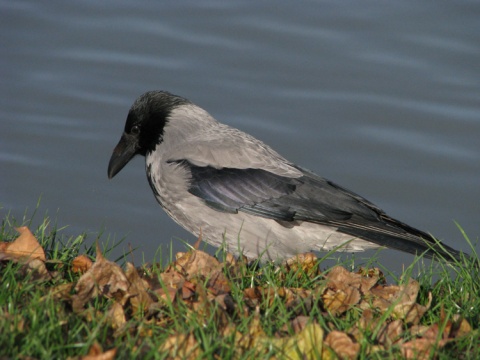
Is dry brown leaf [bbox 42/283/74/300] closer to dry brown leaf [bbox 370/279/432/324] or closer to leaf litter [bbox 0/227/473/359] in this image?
leaf litter [bbox 0/227/473/359]

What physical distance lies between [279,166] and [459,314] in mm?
1906

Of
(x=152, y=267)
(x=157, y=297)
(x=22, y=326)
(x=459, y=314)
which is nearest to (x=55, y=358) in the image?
(x=22, y=326)

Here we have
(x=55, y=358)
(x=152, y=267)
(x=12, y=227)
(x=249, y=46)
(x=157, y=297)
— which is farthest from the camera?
(x=249, y=46)

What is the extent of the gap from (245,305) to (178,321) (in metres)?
0.38

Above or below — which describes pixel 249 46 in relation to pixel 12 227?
above

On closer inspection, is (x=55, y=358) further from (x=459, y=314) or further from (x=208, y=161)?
(x=208, y=161)

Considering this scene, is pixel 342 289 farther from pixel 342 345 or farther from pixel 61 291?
pixel 61 291

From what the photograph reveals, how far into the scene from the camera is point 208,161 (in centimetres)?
609

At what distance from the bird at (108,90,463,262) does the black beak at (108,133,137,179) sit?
47 cm

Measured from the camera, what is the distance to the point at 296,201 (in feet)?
19.5

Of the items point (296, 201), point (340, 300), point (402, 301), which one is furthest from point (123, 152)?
point (402, 301)

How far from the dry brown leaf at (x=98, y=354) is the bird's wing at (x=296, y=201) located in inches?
94.1

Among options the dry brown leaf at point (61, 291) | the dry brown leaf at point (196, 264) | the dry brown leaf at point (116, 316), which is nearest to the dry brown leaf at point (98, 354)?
the dry brown leaf at point (116, 316)

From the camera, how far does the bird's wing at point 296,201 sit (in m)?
5.88
